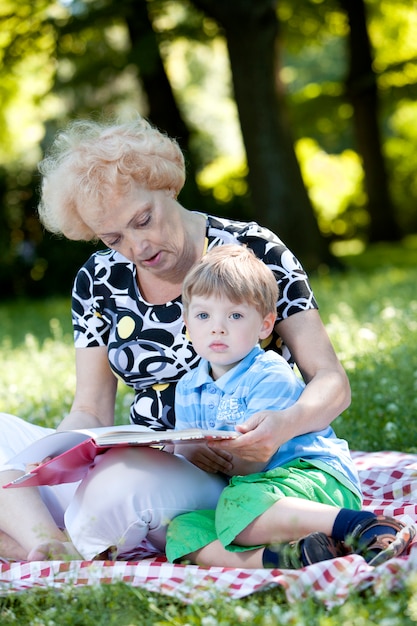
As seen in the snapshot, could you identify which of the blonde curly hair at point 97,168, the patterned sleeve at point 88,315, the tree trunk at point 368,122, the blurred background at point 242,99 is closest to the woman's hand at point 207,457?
the patterned sleeve at point 88,315

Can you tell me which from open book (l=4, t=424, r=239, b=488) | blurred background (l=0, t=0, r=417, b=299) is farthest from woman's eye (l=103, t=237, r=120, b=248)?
blurred background (l=0, t=0, r=417, b=299)

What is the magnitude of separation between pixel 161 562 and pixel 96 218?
123cm


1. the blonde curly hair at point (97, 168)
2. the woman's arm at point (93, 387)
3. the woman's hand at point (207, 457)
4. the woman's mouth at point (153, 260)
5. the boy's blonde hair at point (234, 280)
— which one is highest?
the blonde curly hair at point (97, 168)

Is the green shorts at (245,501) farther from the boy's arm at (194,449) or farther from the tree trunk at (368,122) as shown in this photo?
the tree trunk at (368,122)

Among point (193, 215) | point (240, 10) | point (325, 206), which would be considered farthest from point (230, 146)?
point (193, 215)

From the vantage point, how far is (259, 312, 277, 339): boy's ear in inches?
133

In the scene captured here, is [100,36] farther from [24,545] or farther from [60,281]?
[24,545]

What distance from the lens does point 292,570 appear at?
9.39 feet

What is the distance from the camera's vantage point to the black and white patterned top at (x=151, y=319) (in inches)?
143

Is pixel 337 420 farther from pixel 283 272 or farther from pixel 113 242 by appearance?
pixel 113 242

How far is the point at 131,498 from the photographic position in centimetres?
318

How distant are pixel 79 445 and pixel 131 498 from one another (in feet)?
0.92

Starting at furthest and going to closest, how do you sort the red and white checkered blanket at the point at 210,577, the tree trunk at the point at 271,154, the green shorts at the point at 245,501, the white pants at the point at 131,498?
1. the tree trunk at the point at 271,154
2. the white pants at the point at 131,498
3. the green shorts at the point at 245,501
4. the red and white checkered blanket at the point at 210,577

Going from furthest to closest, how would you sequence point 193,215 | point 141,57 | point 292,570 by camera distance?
point 141,57 < point 193,215 < point 292,570
